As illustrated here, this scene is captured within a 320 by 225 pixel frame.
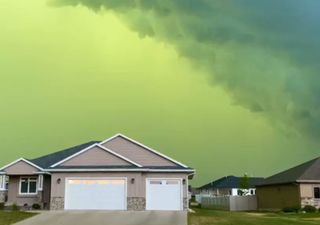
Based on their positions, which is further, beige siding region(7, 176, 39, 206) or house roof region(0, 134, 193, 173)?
beige siding region(7, 176, 39, 206)

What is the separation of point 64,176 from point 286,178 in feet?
77.0

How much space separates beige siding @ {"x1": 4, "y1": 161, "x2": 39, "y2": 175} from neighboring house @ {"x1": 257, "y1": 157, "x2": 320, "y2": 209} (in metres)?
23.7

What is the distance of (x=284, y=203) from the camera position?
4744cm

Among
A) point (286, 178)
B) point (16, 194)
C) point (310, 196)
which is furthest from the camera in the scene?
point (286, 178)

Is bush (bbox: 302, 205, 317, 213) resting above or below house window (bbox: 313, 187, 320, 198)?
below

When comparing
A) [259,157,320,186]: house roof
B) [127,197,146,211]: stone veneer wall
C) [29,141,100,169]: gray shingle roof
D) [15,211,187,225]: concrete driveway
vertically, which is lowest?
[15,211,187,225]: concrete driveway

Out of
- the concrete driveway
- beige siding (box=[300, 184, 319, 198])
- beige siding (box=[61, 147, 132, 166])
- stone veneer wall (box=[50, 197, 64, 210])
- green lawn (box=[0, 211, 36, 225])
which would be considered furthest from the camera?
beige siding (box=[300, 184, 319, 198])

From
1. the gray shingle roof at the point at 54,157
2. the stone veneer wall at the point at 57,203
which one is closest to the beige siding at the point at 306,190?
the gray shingle roof at the point at 54,157

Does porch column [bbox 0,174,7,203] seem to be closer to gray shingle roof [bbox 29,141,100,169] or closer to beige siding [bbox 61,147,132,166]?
gray shingle roof [bbox 29,141,100,169]

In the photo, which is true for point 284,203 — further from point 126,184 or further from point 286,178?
point 126,184

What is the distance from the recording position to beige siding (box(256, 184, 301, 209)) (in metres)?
45.4

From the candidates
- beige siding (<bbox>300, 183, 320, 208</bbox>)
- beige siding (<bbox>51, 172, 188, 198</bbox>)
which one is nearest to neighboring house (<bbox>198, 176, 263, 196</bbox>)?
beige siding (<bbox>300, 183, 320, 208</bbox>)

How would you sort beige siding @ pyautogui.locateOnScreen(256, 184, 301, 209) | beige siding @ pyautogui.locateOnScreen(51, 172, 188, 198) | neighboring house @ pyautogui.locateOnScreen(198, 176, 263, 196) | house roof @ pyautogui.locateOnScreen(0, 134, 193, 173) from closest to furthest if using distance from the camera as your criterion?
beige siding @ pyautogui.locateOnScreen(51, 172, 188, 198), house roof @ pyautogui.locateOnScreen(0, 134, 193, 173), beige siding @ pyautogui.locateOnScreen(256, 184, 301, 209), neighboring house @ pyautogui.locateOnScreen(198, 176, 263, 196)

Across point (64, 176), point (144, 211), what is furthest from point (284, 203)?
point (64, 176)
